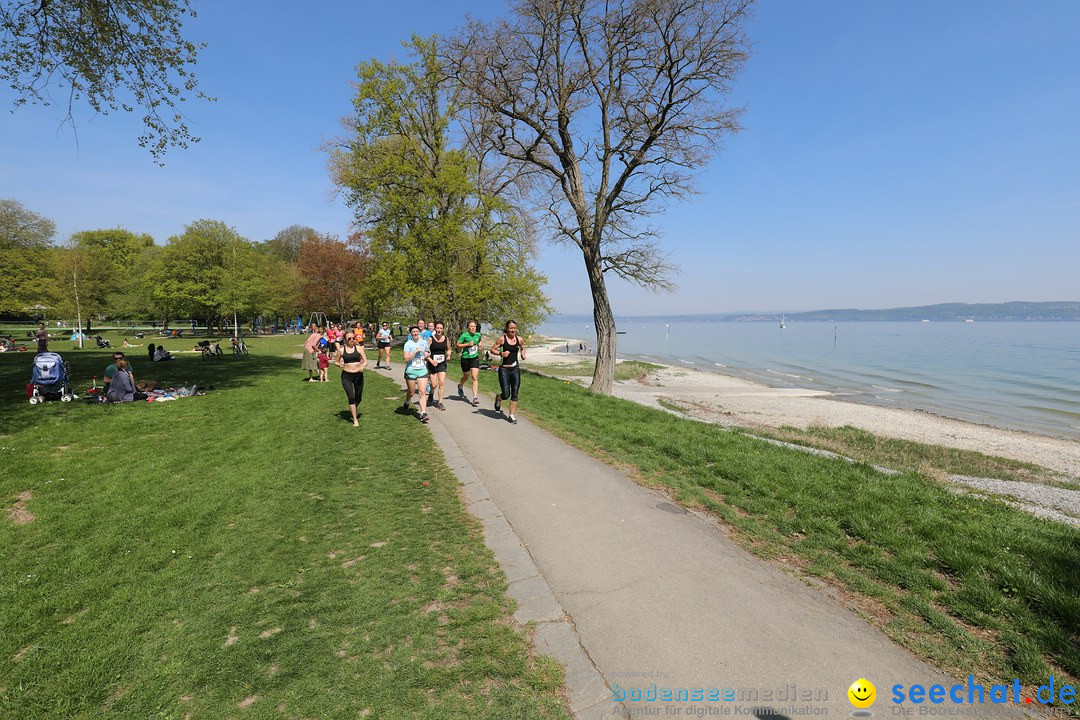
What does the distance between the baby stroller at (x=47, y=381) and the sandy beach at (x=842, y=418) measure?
18.5 meters

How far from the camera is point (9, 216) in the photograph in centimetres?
3609

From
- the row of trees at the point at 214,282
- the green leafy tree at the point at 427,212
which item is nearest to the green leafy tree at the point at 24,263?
the row of trees at the point at 214,282

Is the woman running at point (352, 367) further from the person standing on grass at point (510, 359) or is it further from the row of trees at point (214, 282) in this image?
the row of trees at point (214, 282)

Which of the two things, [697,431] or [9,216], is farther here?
[9,216]

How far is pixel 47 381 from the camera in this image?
421 inches

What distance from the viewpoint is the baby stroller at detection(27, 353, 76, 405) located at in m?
10.6

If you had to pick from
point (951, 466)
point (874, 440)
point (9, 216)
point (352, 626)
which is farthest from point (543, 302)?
point (9, 216)

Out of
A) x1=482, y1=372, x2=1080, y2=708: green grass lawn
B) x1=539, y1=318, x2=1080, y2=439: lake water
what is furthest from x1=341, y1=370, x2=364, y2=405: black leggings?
x1=539, y1=318, x2=1080, y2=439: lake water

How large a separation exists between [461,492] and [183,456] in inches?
195

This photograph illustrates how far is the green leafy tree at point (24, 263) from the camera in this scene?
101 ft

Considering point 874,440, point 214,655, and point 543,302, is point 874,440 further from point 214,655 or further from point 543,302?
point 214,655

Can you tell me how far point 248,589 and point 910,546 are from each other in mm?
6300

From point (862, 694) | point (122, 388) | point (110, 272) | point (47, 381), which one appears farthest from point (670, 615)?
point (110, 272)

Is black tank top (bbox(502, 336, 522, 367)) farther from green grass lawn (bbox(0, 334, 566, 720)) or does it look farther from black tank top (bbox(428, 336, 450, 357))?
green grass lawn (bbox(0, 334, 566, 720))
